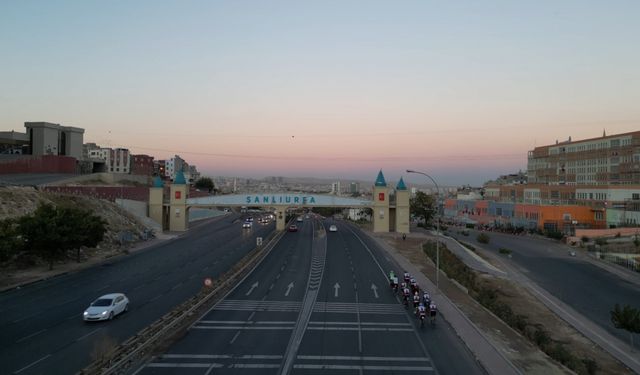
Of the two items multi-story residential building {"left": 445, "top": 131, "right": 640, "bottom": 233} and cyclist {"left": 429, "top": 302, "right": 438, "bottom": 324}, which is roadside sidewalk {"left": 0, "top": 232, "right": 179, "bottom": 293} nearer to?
cyclist {"left": 429, "top": 302, "right": 438, "bottom": 324}

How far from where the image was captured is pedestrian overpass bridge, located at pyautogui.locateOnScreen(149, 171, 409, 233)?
7925 centimetres

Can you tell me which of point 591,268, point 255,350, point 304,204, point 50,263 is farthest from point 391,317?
point 304,204

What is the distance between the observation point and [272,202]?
80750 millimetres

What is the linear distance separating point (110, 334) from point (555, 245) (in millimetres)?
76774

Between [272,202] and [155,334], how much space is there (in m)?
60.7

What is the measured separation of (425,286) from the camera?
35.7 meters

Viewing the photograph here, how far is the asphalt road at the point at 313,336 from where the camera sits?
1794 cm

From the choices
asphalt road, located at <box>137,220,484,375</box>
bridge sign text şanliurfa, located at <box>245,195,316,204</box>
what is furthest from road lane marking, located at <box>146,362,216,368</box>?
bridge sign text şanliurfa, located at <box>245,195,316,204</box>

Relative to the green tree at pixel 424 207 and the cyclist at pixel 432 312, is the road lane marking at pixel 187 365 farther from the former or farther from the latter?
the green tree at pixel 424 207

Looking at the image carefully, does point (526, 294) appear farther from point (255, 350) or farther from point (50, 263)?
point (50, 263)

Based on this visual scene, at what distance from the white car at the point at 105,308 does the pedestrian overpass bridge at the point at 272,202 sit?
175 feet

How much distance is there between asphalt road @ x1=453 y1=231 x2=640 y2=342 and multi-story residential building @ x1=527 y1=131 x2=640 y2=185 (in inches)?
1462

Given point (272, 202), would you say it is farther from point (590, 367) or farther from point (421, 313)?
point (590, 367)

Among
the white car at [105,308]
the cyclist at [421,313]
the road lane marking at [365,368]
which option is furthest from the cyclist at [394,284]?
the white car at [105,308]
